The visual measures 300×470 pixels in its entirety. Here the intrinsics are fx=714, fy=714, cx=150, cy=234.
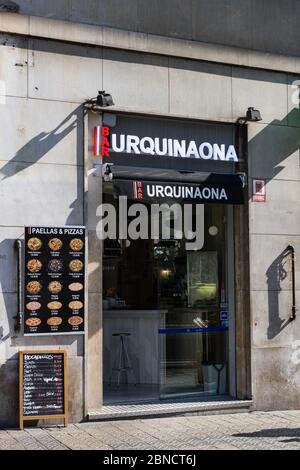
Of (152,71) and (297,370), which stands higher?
(152,71)

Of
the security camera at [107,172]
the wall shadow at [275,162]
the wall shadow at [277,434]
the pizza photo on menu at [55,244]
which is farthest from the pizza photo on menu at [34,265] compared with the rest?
the wall shadow at [275,162]

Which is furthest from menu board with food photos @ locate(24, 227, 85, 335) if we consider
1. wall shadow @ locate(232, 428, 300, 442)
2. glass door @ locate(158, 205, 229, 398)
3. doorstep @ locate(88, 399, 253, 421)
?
wall shadow @ locate(232, 428, 300, 442)

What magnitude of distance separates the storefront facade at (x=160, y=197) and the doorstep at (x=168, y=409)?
14 cm

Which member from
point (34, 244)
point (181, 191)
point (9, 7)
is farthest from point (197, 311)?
point (9, 7)

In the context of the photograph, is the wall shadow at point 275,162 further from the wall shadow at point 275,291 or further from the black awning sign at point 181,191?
the black awning sign at point 181,191

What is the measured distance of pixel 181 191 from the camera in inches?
393

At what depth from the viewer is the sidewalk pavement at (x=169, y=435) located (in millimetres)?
7918

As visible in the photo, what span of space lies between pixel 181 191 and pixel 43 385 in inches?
128

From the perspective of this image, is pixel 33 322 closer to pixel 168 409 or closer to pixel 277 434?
pixel 168 409
